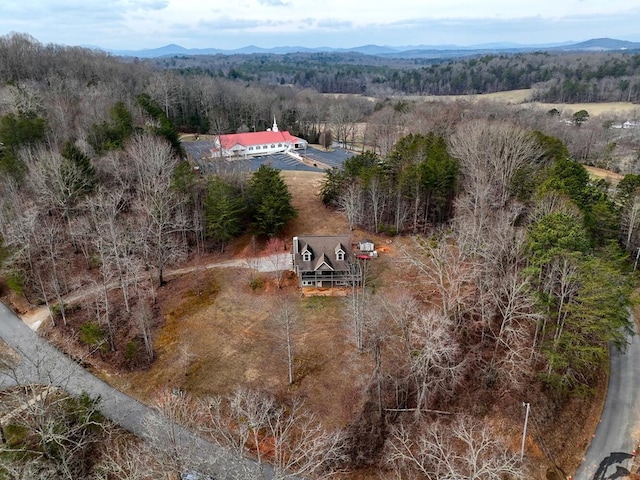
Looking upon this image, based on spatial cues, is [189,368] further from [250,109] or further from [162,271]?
[250,109]

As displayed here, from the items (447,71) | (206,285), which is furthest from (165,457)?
(447,71)

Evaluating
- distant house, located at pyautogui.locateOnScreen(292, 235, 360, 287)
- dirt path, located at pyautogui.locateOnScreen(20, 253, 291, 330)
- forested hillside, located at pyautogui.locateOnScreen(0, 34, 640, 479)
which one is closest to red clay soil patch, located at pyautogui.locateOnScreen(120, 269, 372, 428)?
forested hillside, located at pyautogui.locateOnScreen(0, 34, 640, 479)

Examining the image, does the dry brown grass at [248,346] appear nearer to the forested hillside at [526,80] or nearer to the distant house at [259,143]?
the distant house at [259,143]

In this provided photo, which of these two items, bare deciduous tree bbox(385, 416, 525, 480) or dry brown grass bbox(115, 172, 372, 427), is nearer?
bare deciduous tree bbox(385, 416, 525, 480)

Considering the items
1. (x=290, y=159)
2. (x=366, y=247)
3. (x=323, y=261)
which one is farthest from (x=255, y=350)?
(x=290, y=159)

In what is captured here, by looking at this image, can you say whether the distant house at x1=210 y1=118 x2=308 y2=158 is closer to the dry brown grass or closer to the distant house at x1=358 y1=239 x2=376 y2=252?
the distant house at x1=358 y1=239 x2=376 y2=252

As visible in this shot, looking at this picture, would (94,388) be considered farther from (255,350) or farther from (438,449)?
(438,449)
